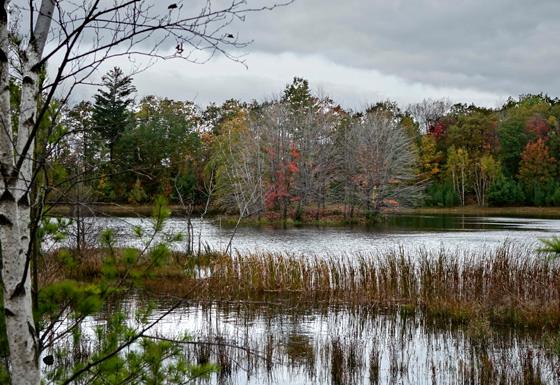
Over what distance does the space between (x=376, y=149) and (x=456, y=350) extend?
37733mm

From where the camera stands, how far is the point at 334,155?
4628 cm

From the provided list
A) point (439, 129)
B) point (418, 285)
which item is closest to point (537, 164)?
point (439, 129)

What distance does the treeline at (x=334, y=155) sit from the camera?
143 ft

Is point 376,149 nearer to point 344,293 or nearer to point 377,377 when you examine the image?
point 344,293

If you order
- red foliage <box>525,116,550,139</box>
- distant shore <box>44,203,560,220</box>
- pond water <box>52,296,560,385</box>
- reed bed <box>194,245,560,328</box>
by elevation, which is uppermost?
red foliage <box>525,116,550,139</box>

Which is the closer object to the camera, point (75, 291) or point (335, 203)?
point (75, 291)

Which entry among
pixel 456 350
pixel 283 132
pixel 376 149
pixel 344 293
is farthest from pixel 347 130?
pixel 456 350

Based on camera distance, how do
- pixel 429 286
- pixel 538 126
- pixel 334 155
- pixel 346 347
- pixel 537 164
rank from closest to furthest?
pixel 346 347, pixel 429 286, pixel 334 155, pixel 537 164, pixel 538 126

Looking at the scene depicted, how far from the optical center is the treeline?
43.7 meters

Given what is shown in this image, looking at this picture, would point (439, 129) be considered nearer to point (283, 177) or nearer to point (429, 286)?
point (283, 177)

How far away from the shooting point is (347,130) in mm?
50344

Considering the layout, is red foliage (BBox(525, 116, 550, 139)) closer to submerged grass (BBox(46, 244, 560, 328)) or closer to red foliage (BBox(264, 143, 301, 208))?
red foliage (BBox(264, 143, 301, 208))

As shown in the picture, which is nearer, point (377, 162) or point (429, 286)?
point (429, 286)

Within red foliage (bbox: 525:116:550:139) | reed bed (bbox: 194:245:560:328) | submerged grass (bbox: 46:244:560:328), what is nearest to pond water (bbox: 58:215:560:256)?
submerged grass (bbox: 46:244:560:328)
